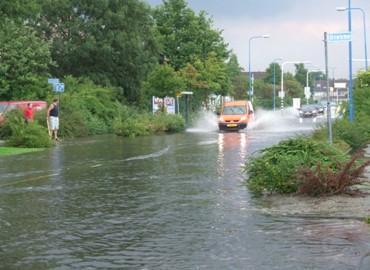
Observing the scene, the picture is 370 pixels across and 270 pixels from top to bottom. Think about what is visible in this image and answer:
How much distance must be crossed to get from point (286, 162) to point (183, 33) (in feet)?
152

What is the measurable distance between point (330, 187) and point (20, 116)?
2129 cm

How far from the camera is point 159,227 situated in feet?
30.8

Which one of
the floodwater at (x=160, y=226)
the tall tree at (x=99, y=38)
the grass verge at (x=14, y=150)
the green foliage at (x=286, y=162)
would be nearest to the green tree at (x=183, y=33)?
the tall tree at (x=99, y=38)

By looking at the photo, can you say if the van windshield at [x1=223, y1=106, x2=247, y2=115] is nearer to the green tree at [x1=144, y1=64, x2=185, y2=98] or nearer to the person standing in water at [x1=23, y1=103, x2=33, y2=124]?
the green tree at [x1=144, y1=64, x2=185, y2=98]

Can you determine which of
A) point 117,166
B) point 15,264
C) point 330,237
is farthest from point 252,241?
A: point 117,166

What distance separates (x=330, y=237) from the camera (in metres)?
8.47

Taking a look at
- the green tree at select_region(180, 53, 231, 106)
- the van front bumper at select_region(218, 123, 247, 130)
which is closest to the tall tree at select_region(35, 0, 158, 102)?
the green tree at select_region(180, 53, 231, 106)

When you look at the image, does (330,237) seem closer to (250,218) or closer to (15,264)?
(250,218)

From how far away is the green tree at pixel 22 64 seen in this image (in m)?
38.7

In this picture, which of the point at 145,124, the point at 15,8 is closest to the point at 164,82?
the point at 145,124

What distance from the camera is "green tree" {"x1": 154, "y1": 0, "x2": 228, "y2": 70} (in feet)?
187

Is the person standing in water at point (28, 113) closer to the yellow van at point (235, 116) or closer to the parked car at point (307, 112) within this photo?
the yellow van at point (235, 116)

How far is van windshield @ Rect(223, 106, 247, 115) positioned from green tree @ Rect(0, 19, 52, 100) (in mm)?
11434

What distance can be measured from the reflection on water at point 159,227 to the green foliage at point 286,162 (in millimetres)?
433
